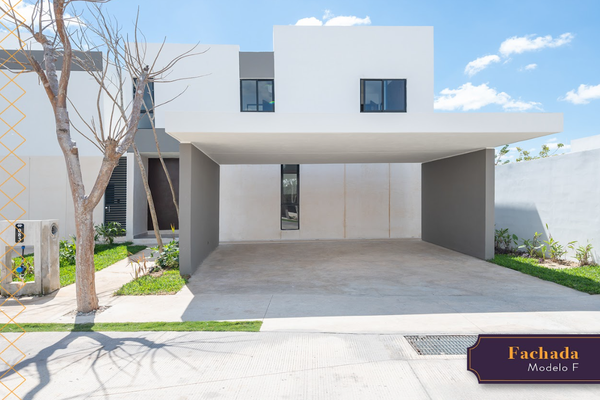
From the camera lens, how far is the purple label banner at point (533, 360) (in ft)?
10.1

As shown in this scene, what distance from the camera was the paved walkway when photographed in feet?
15.1

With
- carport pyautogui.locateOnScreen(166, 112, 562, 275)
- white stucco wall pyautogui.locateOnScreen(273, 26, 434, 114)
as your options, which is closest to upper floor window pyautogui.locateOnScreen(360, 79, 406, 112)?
white stucco wall pyautogui.locateOnScreen(273, 26, 434, 114)

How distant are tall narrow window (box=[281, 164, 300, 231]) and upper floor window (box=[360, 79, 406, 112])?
3.45 m

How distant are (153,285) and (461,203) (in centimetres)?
831

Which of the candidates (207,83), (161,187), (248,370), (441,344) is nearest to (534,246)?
(441,344)

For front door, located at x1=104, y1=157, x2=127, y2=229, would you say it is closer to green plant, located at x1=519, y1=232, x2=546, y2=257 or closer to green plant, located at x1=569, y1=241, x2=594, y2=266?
green plant, located at x1=519, y1=232, x2=546, y2=257

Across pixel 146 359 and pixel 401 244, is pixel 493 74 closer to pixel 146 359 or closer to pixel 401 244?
pixel 401 244

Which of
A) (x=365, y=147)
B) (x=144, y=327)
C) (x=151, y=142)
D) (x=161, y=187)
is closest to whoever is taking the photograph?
(x=144, y=327)

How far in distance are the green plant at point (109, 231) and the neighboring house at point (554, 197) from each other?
1282 cm

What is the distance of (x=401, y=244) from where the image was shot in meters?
12.1

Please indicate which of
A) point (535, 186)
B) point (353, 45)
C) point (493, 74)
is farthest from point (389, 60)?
point (493, 74)

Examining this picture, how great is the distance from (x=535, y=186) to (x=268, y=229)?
861 centimetres

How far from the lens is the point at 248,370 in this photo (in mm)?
3365

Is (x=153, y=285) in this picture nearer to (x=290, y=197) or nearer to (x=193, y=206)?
(x=193, y=206)
